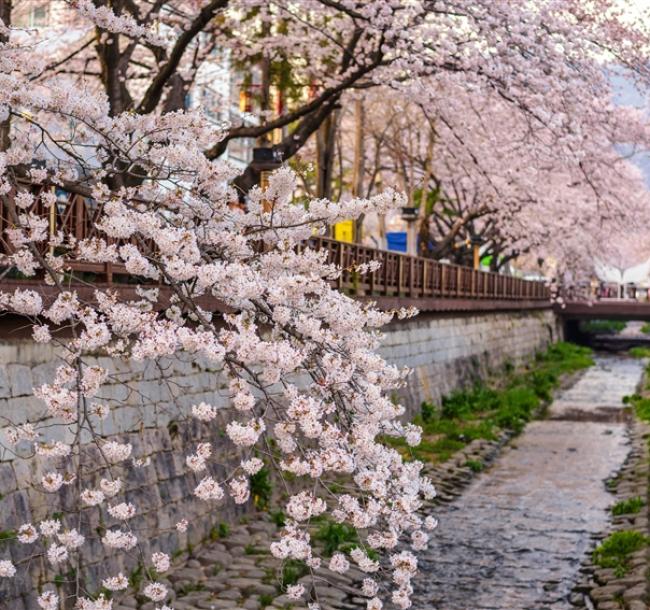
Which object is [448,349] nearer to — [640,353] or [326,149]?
[326,149]

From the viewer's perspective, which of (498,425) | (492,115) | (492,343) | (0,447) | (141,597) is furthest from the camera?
(492,343)

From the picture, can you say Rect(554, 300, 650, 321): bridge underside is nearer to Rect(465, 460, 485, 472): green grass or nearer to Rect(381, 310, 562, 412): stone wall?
Rect(381, 310, 562, 412): stone wall

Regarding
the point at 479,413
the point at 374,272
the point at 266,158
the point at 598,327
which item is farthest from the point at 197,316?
the point at 598,327

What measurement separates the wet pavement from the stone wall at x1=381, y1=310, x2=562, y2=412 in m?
2.42

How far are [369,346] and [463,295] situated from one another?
996 inches

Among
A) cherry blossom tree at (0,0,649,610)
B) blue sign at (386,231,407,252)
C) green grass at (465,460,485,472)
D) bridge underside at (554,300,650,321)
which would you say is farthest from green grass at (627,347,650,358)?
cherry blossom tree at (0,0,649,610)

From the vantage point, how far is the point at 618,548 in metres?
14.6

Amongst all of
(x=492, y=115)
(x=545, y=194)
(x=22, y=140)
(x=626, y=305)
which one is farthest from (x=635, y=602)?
(x=626, y=305)

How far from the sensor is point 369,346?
8.69 metres

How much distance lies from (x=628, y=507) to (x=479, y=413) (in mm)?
11633

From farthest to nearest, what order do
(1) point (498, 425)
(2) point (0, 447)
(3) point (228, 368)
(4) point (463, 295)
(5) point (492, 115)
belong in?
(4) point (463, 295) → (5) point (492, 115) → (1) point (498, 425) → (2) point (0, 447) → (3) point (228, 368)

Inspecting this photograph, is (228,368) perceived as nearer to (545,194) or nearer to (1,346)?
(1,346)

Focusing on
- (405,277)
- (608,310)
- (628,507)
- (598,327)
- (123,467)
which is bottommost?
(628,507)

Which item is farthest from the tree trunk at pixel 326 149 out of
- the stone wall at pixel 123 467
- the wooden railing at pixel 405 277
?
the stone wall at pixel 123 467
